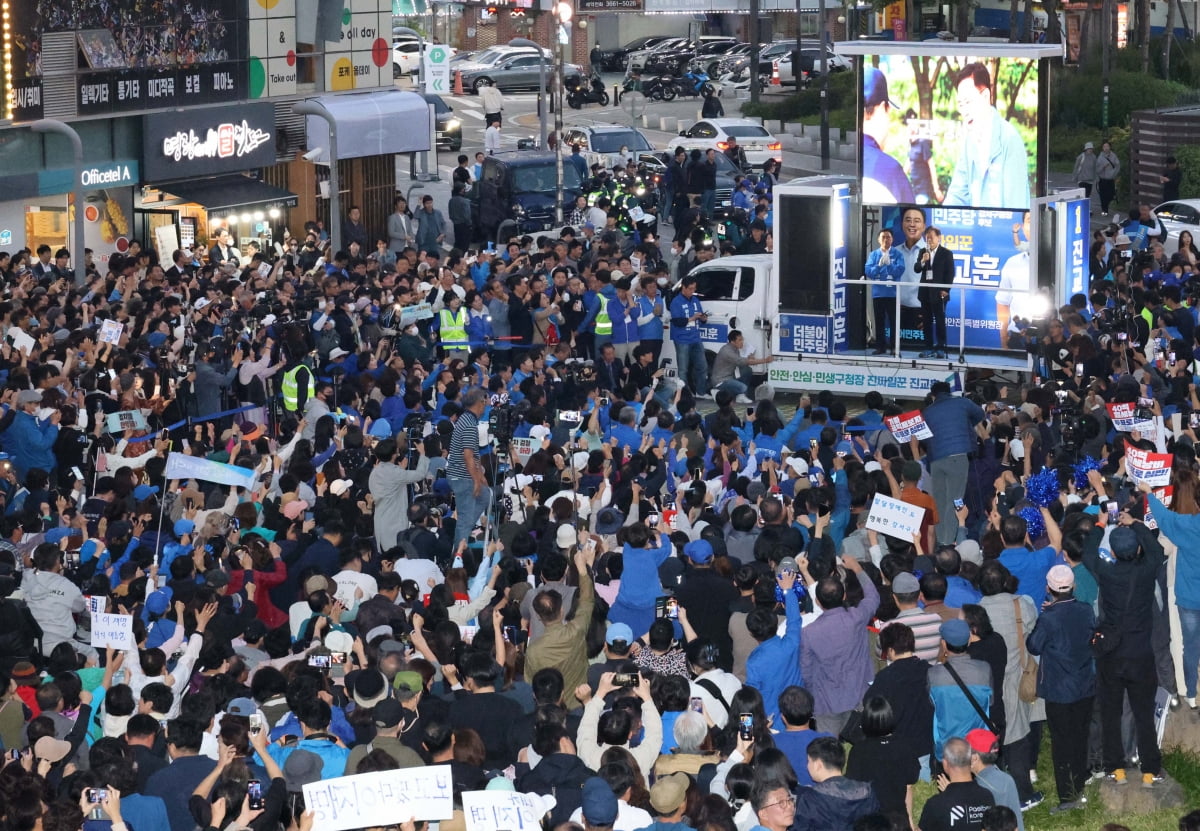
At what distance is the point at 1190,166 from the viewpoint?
37.6 m

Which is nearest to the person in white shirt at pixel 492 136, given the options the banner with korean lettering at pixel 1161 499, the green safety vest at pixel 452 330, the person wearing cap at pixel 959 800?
the green safety vest at pixel 452 330

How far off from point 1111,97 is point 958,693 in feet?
125

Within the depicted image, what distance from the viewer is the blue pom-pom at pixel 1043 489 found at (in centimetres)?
1434

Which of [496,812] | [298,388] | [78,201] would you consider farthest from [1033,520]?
[78,201]

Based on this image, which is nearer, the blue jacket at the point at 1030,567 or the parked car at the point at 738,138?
the blue jacket at the point at 1030,567

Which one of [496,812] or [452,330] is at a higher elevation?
[452,330]

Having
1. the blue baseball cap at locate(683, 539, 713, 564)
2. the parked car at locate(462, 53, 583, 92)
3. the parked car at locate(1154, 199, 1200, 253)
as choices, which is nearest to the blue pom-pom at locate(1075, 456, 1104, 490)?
the blue baseball cap at locate(683, 539, 713, 564)

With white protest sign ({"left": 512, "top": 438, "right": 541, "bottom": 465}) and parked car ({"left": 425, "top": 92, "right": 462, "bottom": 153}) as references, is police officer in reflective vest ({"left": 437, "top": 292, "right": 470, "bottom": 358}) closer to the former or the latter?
white protest sign ({"left": 512, "top": 438, "right": 541, "bottom": 465})

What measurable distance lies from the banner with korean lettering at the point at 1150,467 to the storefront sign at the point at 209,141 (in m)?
21.5

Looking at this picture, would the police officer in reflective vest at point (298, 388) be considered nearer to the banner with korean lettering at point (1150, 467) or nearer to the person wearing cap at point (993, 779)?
the banner with korean lettering at point (1150, 467)

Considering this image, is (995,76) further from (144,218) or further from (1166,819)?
(144,218)

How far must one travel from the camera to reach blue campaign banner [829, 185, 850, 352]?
76.3 ft

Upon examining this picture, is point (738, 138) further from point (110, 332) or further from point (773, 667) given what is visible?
point (773, 667)

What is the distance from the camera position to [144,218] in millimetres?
31719
